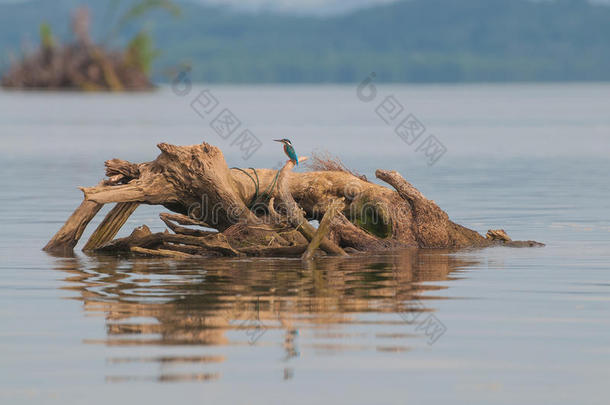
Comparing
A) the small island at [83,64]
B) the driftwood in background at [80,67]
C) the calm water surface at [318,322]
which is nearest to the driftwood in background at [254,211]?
the calm water surface at [318,322]

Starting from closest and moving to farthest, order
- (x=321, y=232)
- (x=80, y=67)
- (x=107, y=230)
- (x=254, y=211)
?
(x=321, y=232) → (x=254, y=211) → (x=107, y=230) → (x=80, y=67)

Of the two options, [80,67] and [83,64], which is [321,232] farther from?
[80,67]

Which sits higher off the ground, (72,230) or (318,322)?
(72,230)

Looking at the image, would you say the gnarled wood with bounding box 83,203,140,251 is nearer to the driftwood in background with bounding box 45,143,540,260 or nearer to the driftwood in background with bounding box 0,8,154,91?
the driftwood in background with bounding box 45,143,540,260

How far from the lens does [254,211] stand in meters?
19.8

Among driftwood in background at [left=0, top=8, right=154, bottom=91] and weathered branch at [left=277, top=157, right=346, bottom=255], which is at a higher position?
driftwood in background at [left=0, top=8, right=154, bottom=91]

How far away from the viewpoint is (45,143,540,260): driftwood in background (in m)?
18.7

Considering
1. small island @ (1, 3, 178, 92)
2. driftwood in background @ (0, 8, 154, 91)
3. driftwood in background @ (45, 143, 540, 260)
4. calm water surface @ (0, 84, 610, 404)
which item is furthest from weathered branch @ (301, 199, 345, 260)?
driftwood in background @ (0, 8, 154, 91)

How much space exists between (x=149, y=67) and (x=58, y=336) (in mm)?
118823

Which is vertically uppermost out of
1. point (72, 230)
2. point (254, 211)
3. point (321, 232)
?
point (254, 211)

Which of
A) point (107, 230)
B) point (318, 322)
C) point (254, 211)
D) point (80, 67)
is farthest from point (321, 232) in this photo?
point (80, 67)

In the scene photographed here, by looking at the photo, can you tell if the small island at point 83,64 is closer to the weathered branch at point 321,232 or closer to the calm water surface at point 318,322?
the calm water surface at point 318,322

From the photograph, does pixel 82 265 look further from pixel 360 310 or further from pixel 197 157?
pixel 360 310

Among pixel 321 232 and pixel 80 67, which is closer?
pixel 321 232
